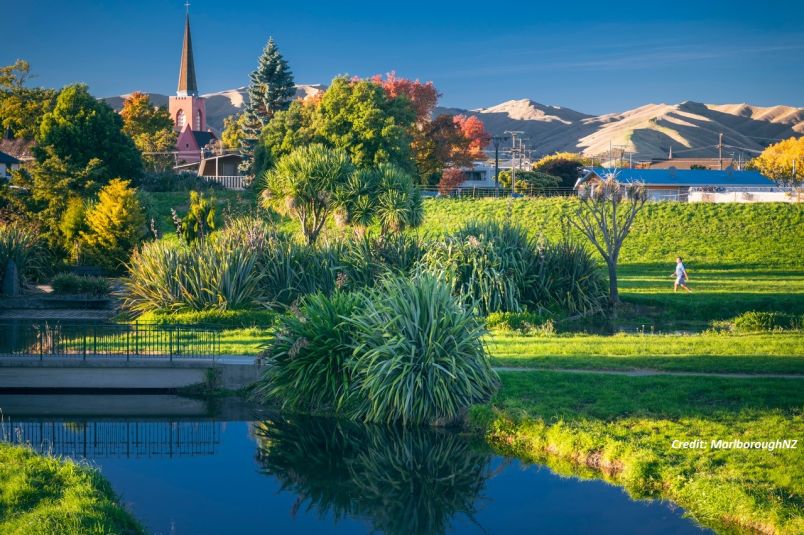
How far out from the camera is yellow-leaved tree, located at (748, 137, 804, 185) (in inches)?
3585

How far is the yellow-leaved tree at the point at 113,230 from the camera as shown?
39969mm

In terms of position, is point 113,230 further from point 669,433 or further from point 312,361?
point 669,433

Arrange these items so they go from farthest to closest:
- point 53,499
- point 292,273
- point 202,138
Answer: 1. point 202,138
2. point 292,273
3. point 53,499

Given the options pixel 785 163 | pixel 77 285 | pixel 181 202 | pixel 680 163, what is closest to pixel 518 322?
pixel 77 285

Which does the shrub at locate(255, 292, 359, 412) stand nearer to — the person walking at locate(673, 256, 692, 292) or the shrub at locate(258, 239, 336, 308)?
the shrub at locate(258, 239, 336, 308)

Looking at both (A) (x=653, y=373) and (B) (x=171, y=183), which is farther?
(B) (x=171, y=183)

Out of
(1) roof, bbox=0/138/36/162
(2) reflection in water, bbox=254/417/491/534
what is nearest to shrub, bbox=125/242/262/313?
(2) reflection in water, bbox=254/417/491/534

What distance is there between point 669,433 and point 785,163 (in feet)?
295

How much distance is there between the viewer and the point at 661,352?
20.4 metres

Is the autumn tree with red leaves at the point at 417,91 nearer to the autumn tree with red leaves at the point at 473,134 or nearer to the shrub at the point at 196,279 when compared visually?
the autumn tree with red leaves at the point at 473,134

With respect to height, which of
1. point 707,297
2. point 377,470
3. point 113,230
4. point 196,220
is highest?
point 196,220

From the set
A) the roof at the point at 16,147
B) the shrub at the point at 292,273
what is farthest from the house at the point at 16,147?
the shrub at the point at 292,273

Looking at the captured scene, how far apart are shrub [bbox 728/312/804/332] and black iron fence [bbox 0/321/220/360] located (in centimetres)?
1432

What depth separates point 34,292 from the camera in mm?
35000
